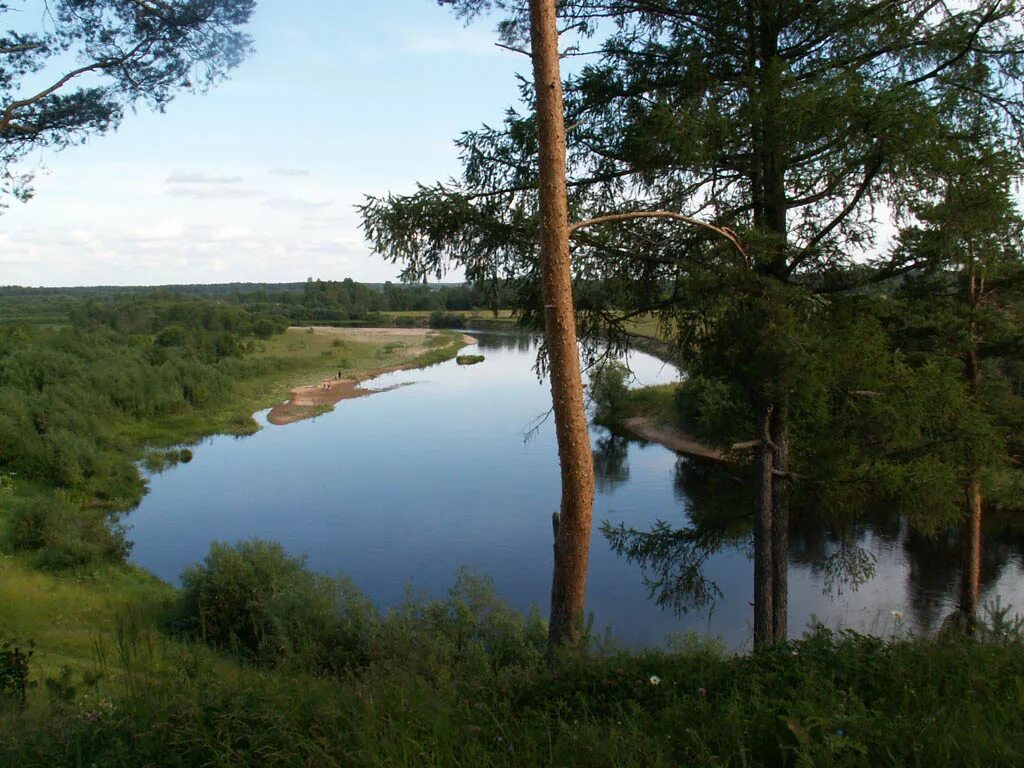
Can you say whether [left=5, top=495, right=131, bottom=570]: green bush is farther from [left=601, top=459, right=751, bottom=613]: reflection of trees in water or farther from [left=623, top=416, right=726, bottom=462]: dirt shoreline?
[left=623, top=416, right=726, bottom=462]: dirt shoreline

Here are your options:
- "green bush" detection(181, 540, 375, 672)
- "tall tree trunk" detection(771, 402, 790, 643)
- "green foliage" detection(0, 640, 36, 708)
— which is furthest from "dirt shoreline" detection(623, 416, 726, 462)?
"green foliage" detection(0, 640, 36, 708)

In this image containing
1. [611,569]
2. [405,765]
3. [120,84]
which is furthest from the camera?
[611,569]

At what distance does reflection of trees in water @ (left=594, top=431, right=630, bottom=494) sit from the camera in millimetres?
22547

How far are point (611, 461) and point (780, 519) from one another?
19.9 metres

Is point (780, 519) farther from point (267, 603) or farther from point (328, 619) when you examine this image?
point (267, 603)

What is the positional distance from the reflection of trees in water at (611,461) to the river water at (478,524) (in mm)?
82

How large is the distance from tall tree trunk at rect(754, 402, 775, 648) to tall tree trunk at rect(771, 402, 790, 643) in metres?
0.03

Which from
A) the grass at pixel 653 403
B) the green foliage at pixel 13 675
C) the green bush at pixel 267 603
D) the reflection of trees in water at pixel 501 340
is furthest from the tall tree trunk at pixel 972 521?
the reflection of trees in water at pixel 501 340

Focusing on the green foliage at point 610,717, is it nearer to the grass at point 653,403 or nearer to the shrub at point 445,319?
the grass at point 653,403

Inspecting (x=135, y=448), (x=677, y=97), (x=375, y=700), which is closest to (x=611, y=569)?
(x=677, y=97)

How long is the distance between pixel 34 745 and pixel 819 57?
271 inches

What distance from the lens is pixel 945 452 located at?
6.04 m

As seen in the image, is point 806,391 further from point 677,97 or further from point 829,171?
point 677,97

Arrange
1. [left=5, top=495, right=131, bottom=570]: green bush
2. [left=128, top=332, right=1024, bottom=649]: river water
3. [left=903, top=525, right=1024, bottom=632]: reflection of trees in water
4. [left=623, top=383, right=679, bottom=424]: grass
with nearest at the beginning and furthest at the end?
[left=128, top=332, right=1024, bottom=649]: river water → [left=903, top=525, right=1024, bottom=632]: reflection of trees in water → [left=5, top=495, right=131, bottom=570]: green bush → [left=623, top=383, right=679, bottom=424]: grass
